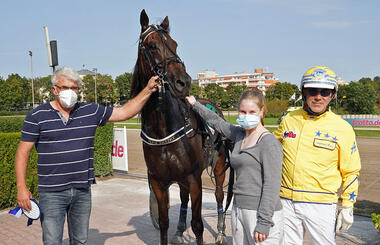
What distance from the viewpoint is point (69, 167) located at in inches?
106

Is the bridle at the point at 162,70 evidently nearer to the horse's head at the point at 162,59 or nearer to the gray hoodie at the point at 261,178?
the horse's head at the point at 162,59

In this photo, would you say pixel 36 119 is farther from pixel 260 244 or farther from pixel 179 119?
pixel 260 244

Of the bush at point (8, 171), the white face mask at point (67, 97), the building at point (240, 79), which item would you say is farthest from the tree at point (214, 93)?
the building at point (240, 79)

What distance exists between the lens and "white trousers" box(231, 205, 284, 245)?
2.25 m

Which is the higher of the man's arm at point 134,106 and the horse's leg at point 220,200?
the man's arm at point 134,106

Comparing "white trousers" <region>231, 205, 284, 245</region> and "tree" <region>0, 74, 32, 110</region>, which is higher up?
"tree" <region>0, 74, 32, 110</region>

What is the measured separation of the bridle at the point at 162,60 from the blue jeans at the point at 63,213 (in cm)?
118

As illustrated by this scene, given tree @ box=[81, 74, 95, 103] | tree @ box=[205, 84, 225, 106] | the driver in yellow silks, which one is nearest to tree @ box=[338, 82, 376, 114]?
tree @ box=[205, 84, 225, 106]

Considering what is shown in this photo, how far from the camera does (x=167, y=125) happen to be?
133 inches

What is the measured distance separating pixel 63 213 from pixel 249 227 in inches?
61.3

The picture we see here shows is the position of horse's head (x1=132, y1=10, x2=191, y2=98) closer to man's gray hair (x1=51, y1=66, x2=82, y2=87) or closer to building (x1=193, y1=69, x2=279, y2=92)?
man's gray hair (x1=51, y1=66, x2=82, y2=87)

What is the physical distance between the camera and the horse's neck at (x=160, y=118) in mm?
3328

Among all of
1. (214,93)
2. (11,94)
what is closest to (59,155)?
(214,93)

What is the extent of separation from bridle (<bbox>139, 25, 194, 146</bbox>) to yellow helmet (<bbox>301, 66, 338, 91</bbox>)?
1157mm
